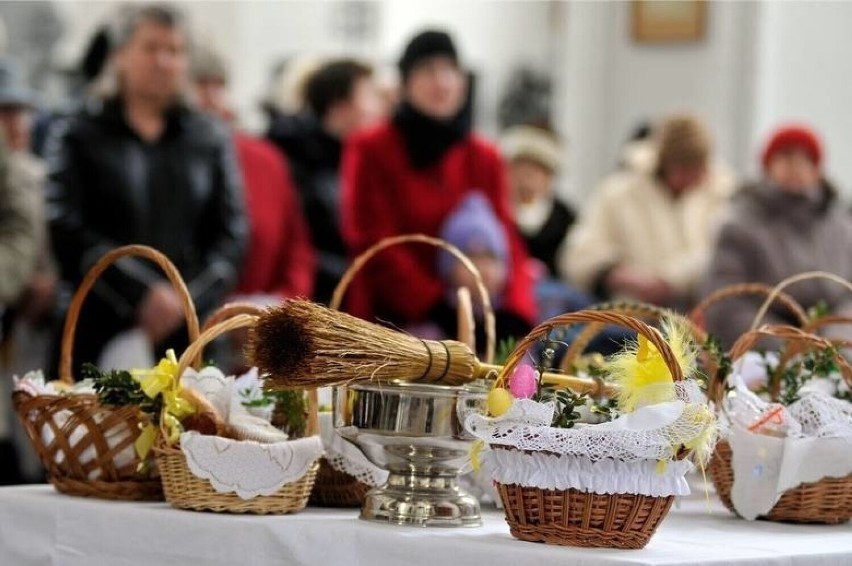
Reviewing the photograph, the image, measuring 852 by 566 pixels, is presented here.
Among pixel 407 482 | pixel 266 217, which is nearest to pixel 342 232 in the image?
pixel 266 217

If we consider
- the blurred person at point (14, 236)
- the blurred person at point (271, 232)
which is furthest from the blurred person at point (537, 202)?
the blurred person at point (14, 236)

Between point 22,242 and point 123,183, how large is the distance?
1.82ft

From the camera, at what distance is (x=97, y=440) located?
2637mm

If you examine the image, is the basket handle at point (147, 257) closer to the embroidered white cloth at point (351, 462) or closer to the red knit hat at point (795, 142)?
the embroidered white cloth at point (351, 462)

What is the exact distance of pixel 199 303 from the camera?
4398 millimetres

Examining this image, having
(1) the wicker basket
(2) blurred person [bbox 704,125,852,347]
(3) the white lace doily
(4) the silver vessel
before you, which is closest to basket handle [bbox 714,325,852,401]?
(1) the wicker basket

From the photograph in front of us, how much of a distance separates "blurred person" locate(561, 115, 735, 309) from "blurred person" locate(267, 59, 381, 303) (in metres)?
0.95

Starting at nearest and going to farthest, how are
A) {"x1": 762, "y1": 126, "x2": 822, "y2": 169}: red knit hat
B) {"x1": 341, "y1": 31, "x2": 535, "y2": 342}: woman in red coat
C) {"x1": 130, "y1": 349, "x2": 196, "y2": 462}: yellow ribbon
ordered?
{"x1": 130, "y1": 349, "x2": 196, "y2": 462}: yellow ribbon
{"x1": 341, "y1": 31, "x2": 535, "y2": 342}: woman in red coat
{"x1": 762, "y1": 126, "x2": 822, "y2": 169}: red knit hat

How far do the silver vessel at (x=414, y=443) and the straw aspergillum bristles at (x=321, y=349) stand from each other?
52mm

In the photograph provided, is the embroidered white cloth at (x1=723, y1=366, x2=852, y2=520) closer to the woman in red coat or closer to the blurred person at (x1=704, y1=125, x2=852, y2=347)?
the woman in red coat

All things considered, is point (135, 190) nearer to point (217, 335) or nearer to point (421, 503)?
point (217, 335)

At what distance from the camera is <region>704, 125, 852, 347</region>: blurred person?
5.14 m

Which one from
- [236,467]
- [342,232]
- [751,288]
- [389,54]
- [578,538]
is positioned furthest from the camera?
[389,54]

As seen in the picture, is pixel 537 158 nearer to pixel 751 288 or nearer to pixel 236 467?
pixel 751 288
